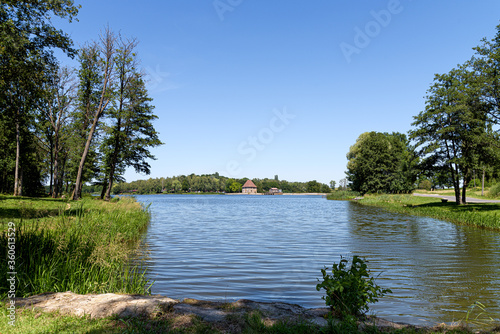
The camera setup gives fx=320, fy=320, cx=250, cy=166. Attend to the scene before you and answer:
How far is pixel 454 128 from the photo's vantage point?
29.4 metres

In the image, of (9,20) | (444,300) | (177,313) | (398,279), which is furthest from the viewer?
(9,20)

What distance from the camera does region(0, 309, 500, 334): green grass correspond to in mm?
4258

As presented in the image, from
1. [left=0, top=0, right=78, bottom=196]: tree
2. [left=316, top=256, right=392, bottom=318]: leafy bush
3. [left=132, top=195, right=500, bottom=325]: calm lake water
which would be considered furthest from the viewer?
[left=0, top=0, right=78, bottom=196]: tree

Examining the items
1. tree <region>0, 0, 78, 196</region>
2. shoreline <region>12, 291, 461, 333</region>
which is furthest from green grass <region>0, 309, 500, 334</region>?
tree <region>0, 0, 78, 196</region>

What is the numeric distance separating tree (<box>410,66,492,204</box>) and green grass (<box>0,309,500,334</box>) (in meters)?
27.0

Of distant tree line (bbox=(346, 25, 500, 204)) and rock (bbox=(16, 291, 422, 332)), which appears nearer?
rock (bbox=(16, 291, 422, 332))

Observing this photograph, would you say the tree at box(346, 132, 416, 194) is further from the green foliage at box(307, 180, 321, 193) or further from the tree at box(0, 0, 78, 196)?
the green foliage at box(307, 180, 321, 193)

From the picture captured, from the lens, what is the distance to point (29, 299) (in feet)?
17.7

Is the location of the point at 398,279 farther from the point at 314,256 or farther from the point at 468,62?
the point at 468,62

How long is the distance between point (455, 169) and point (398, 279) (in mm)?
28323

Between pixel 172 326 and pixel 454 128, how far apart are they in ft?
106

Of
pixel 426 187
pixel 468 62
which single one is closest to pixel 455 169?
pixel 468 62

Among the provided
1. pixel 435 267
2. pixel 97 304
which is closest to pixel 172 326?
pixel 97 304

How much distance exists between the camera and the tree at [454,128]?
27880mm
